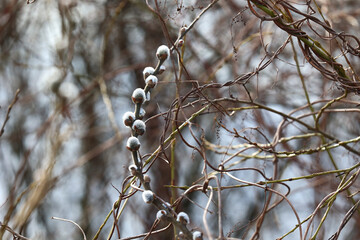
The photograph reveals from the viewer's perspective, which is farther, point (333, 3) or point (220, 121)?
point (333, 3)

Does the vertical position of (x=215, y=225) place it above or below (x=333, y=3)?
below

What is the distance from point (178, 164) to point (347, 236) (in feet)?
4.35

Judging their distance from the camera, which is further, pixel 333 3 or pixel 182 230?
pixel 333 3

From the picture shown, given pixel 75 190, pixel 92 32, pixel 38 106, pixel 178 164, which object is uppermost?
pixel 92 32

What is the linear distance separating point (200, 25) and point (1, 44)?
136 cm

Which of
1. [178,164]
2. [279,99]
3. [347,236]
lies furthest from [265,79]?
[347,236]

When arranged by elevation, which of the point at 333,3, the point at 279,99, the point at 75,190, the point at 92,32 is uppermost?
the point at 333,3

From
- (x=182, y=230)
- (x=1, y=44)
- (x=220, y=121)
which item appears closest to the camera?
(x=182, y=230)

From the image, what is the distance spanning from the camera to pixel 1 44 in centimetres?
333

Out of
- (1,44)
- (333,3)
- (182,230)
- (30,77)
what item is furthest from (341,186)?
(30,77)

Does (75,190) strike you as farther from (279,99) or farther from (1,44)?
(279,99)

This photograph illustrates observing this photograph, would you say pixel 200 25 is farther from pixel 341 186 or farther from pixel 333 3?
pixel 341 186

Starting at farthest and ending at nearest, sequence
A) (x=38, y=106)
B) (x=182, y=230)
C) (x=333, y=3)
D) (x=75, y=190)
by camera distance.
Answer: (x=75, y=190), (x=38, y=106), (x=333, y=3), (x=182, y=230)

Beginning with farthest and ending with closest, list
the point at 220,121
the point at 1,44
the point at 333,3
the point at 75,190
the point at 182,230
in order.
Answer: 1. the point at 75,190
2. the point at 1,44
3. the point at 333,3
4. the point at 220,121
5. the point at 182,230
